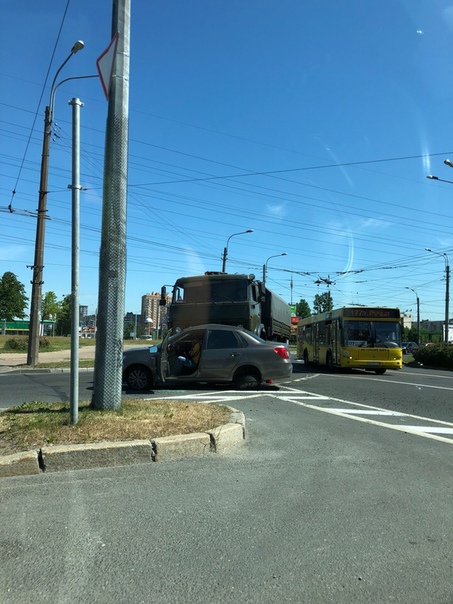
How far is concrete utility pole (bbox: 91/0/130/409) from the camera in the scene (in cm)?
725

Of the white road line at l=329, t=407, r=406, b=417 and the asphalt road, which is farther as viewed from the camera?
the white road line at l=329, t=407, r=406, b=417

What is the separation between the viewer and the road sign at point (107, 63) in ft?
23.4

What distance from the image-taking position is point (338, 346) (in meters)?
19.7

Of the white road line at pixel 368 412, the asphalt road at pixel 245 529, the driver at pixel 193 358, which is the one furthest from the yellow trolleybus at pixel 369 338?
the asphalt road at pixel 245 529

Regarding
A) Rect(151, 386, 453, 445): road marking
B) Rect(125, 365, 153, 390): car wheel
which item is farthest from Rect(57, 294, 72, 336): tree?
Rect(151, 386, 453, 445): road marking

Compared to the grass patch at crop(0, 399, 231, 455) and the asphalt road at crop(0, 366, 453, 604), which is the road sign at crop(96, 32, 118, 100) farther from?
the asphalt road at crop(0, 366, 453, 604)

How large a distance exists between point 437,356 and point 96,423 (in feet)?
87.9

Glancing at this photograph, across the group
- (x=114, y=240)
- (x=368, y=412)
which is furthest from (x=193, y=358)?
(x=114, y=240)

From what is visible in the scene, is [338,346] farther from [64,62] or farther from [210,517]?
[210,517]

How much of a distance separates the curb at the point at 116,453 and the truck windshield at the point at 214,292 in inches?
342

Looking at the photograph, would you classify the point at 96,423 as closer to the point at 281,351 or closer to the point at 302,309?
the point at 281,351

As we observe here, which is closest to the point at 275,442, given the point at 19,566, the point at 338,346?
Result: the point at 19,566

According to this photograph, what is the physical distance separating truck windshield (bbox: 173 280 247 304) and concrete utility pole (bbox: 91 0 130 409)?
762cm

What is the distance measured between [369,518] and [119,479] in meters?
2.46
